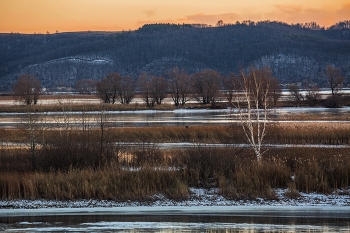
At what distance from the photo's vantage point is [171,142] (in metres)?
35.8

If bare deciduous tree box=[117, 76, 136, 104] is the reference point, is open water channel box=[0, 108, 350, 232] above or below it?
below

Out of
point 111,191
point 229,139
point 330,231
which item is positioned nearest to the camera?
point 330,231

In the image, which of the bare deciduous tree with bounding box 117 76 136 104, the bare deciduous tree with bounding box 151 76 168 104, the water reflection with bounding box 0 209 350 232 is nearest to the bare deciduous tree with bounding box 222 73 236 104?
the bare deciduous tree with bounding box 151 76 168 104

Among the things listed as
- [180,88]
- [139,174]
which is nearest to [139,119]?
[180,88]

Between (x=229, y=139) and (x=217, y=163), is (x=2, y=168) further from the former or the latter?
(x=229, y=139)

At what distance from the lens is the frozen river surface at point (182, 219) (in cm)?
1349

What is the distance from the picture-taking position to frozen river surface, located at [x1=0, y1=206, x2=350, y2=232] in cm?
1349

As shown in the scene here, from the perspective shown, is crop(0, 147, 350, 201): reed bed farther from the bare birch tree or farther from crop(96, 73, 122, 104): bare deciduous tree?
crop(96, 73, 122, 104): bare deciduous tree

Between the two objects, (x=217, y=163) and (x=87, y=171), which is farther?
(x=217, y=163)

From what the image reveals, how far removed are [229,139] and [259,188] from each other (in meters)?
17.1

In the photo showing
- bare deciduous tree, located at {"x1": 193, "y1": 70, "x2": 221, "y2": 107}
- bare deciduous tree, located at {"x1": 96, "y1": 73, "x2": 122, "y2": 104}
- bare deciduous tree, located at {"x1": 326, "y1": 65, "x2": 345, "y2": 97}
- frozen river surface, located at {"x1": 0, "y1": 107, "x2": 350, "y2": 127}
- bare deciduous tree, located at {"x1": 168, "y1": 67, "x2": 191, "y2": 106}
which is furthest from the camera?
bare deciduous tree, located at {"x1": 96, "y1": 73, "x2": 122, "y2": 104}

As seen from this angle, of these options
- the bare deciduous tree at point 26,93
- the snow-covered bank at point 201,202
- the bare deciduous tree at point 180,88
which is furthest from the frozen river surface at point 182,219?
the bare deciduous tree at point 26,93

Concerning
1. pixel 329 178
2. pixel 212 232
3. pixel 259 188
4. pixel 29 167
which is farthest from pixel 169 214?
pixel 29 167

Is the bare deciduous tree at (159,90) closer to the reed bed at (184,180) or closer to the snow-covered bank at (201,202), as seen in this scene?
the reed bed at (184,180)
